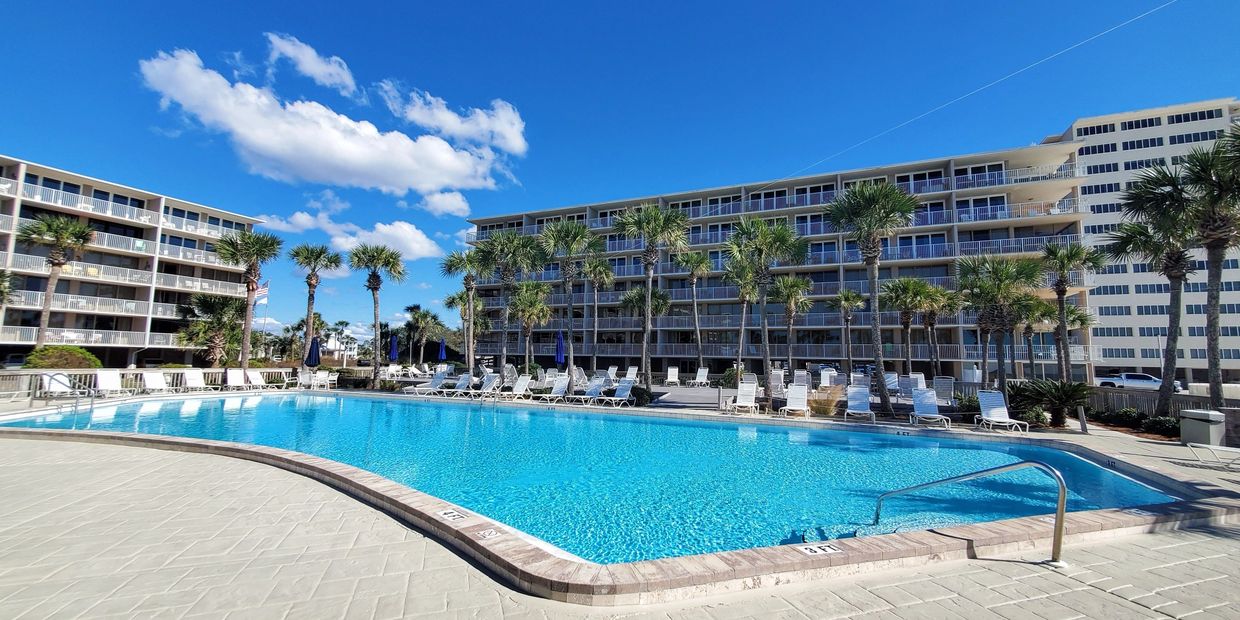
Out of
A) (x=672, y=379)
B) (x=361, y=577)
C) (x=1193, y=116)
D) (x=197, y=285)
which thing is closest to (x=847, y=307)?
(x=672, y=379)

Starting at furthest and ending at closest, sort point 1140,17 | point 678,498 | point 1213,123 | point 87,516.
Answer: point 1213,123
point 1140,17
point 678,498
point 87,516

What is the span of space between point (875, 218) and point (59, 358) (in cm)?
2941

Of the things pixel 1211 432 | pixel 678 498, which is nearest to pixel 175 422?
pixel 678 498

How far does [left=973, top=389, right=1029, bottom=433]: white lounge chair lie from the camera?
1155 cm

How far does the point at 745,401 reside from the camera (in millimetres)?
15227

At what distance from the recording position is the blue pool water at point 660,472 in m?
5.73

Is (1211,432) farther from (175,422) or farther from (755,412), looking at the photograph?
(175,422)

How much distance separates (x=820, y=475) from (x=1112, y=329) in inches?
2194

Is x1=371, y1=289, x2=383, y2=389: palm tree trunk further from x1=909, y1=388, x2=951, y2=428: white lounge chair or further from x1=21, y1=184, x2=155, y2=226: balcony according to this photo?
x1=909, y1=388, x2=951, y2=428: white lounge chair

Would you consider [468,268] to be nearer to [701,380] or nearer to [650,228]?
[650,228]

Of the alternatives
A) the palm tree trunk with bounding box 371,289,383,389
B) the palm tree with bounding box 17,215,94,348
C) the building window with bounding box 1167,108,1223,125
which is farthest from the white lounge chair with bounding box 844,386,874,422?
the building window with bounding box 1167,108,1223,125

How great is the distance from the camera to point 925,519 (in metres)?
5.90

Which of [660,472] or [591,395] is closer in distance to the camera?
[660,472]

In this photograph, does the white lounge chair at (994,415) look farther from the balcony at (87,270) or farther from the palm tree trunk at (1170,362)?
the balcony at (87,270)
